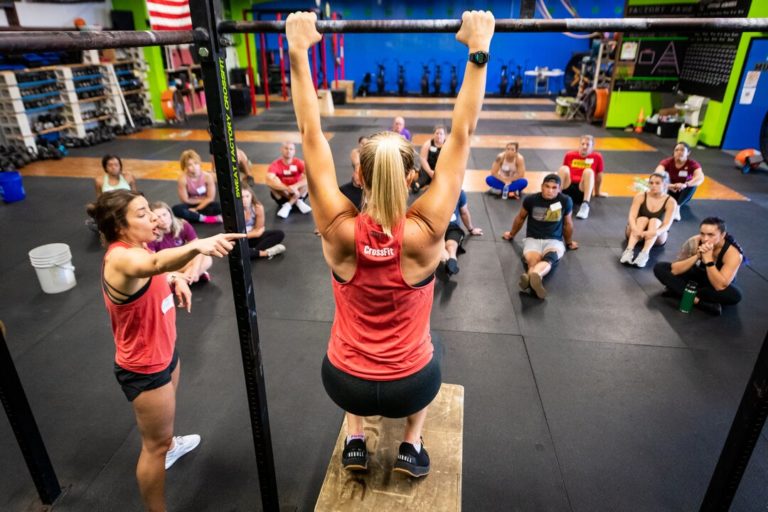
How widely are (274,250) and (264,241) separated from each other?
0.15m

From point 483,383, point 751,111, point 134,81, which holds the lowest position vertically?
point 483,383

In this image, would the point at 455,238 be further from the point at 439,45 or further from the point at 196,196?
A: the point at 439,45

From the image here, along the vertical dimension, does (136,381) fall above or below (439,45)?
below

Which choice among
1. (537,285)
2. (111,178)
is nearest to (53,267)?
(111,178)

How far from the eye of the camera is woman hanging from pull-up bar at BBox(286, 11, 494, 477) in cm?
145

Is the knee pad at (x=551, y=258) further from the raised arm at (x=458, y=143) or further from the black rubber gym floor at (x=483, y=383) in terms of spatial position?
the raised arm at (x=458, y=143)

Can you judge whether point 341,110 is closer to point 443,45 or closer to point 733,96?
point 443,45

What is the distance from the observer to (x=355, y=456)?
6.70 ft

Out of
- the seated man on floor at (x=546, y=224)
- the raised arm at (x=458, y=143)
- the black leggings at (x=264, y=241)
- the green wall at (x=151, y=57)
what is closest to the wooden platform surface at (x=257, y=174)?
the seated man on floor at (x=546, y=224)

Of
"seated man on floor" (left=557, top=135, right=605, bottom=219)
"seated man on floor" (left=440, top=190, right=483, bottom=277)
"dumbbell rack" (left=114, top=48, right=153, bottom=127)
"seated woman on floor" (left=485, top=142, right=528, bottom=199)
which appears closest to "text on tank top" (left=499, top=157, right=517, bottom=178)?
"seated woman on floor" (left=485, top=142, right=528, bottom=199)

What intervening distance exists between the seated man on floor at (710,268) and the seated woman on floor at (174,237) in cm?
428

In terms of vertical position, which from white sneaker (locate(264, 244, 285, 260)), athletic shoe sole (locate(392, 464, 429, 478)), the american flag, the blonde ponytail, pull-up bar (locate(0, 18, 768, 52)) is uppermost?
the american flag

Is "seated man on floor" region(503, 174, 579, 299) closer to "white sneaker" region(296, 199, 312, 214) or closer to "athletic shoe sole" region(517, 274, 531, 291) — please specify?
"athletic shoe sole" region(517, 274, 531, 291)

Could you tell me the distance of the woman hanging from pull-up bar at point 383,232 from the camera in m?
1.45
